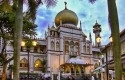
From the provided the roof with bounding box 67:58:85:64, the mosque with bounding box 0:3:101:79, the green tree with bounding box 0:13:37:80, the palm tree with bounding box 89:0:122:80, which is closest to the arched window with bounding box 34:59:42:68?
the mosque with bounding box 0:3:101:79

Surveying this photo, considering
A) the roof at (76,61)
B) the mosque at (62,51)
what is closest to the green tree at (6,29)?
the mosque at (62,51)

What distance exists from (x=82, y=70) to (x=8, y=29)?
116 ft

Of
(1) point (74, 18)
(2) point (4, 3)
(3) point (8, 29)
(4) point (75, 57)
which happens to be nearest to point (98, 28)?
(1) point (74, 18)

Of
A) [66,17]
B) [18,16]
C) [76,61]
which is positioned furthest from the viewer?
[66,17]

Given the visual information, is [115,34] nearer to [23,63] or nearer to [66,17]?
[23,63]

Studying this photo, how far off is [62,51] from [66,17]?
31.5 ft

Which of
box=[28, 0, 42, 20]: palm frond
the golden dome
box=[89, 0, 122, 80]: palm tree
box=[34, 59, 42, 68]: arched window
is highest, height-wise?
the golden dome

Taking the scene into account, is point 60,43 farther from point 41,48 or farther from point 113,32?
point 113,32

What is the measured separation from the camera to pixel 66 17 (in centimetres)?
7044

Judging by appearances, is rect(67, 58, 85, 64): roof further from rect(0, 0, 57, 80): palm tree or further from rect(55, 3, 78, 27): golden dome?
rect(0, 0, 57, 80): palm tree

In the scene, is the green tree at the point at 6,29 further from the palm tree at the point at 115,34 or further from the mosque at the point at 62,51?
the mosque at the point at 62,51

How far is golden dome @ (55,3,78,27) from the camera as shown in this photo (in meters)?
70.6

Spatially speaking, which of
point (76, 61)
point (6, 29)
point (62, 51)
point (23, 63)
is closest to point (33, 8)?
point (6, 29)

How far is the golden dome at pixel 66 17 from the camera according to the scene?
2778 inches
